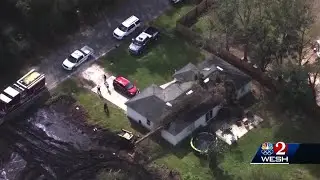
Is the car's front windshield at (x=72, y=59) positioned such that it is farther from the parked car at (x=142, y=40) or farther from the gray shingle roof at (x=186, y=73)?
the gray shingle roof at (x=186, y=73)

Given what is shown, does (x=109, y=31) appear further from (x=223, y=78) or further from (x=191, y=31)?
(x=223, y=78)

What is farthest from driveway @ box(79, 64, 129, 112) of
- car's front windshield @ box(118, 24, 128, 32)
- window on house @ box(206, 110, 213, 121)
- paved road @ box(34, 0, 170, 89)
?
window on house @ box(206, 110, 213, 121)

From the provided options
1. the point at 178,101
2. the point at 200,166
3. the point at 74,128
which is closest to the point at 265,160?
the point at 200,166

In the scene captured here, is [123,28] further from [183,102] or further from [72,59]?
[183,102]

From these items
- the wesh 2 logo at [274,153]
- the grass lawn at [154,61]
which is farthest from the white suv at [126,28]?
the wesh 2 logo at [274,153]

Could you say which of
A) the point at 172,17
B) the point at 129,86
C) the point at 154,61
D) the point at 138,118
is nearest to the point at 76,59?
the point at 129,86

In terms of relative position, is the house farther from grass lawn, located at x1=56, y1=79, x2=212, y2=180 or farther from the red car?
the red car
